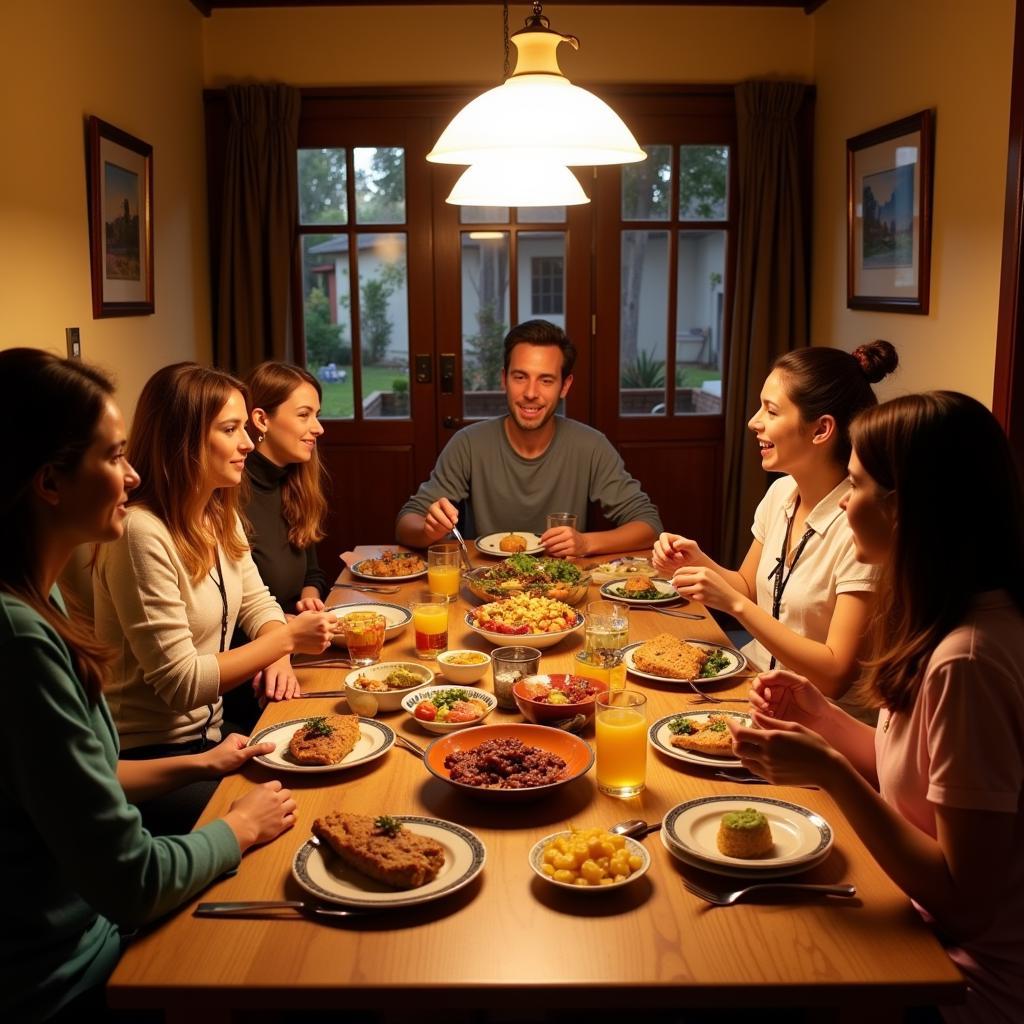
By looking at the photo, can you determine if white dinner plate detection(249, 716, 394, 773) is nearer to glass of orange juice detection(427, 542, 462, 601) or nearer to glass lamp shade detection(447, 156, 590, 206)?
glass of orange juice detection(427, 542, 462, 601)

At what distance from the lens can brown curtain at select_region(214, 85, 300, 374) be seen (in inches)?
181

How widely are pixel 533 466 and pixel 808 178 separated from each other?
2.20 m

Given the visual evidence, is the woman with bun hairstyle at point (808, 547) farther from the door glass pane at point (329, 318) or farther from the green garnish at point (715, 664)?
the door glass pane at point (329, 318)

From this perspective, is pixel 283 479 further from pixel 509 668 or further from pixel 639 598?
pixel 509 668

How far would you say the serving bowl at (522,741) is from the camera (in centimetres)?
150

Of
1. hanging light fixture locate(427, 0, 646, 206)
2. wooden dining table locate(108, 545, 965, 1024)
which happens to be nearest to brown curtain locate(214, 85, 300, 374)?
hanging light fixture locate(427, 0, 646, 206)

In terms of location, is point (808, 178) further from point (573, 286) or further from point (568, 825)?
point (568, 825)

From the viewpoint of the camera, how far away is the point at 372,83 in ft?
15.3

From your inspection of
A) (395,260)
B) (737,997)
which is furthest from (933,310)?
(737,997)

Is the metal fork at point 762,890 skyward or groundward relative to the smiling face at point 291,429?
groundward

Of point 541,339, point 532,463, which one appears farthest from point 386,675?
point 541,339


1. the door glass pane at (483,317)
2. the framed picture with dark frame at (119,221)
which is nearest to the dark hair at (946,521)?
the framed picture with dark frame at (119,221)

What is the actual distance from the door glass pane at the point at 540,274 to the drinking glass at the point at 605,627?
2.95 metres

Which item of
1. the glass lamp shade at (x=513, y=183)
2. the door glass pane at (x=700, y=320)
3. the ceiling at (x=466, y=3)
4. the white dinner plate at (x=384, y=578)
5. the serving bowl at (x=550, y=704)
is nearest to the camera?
the serving bowl at (x=550, y=704)
